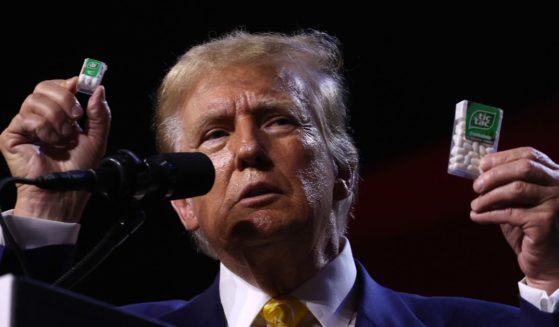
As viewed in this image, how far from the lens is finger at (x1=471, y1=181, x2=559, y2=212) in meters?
1.48

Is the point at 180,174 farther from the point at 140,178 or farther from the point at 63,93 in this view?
the point at 63,93

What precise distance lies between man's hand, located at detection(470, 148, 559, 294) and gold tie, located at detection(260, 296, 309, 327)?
0.58 metres

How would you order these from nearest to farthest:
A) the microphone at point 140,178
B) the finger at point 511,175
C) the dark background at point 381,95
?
the microphone at point 140,178
the finger at point 511,175
the dark background at point 381,95

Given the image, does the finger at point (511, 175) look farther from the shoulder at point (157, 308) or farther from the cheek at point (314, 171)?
the shoulder at point (157, 308)

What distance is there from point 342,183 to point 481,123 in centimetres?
64

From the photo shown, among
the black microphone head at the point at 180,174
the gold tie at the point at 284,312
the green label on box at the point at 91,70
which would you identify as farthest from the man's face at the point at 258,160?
the black microphone head at the point at 180,174

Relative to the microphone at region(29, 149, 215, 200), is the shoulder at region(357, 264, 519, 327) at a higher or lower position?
lower

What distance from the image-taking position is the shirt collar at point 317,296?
1.96 m

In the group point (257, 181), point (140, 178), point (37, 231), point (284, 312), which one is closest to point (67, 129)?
point (37, 231)

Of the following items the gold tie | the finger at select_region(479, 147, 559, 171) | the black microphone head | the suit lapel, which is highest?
the black microphone head

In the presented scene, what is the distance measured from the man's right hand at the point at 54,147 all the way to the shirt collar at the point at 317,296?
0.41 meters

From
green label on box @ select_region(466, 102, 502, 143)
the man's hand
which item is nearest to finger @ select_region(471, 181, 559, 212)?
the man's hand

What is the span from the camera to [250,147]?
6.06 feet

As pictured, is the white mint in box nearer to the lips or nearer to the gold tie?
the lips
